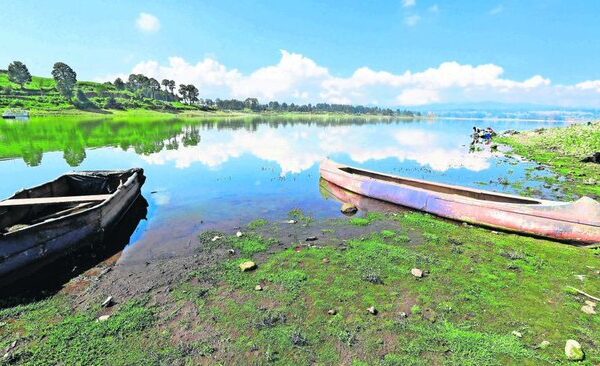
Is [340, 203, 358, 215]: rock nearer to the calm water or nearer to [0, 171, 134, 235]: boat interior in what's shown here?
the calm water

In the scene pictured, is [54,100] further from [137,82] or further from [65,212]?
[65,212]

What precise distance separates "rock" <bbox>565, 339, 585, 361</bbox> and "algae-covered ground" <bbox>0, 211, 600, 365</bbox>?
135 millimetres

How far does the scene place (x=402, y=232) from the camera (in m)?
13.1

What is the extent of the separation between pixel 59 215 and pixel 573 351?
53.3 feet

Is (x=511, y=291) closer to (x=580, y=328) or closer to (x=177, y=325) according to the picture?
(x=580, y=328)

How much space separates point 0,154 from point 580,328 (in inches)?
1645

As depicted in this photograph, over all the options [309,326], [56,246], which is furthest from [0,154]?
[309,326]

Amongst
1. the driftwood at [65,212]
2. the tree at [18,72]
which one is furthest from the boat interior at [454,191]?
the tree at [18,72]

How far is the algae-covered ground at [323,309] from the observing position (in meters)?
6.34

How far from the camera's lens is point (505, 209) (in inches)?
514

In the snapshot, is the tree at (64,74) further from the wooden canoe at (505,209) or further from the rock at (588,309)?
the rock at (588,309)

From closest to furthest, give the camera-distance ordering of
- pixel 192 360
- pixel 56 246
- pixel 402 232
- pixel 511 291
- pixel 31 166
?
pixel 192 360
pixel 511 291
pixel 56 246
pixel 402 232
pixel 31 166

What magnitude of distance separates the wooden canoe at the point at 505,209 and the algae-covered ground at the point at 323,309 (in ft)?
2.60

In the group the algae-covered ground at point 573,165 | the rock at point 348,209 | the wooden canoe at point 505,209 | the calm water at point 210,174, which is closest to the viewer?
the wooden canoe at point 505,209
